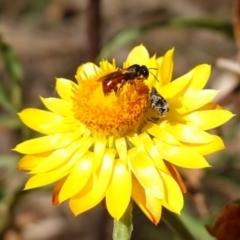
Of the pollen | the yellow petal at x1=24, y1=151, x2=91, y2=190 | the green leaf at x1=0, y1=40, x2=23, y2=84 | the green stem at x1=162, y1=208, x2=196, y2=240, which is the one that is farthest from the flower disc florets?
the green leaf at x1=0, y1=40, x2=23, y2=84

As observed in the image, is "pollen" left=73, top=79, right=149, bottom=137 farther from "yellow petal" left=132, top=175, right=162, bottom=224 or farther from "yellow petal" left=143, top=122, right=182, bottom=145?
"yellow petal" left=132, top=175, right=162, bottom=224

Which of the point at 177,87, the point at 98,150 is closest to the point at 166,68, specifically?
the point at 177,87

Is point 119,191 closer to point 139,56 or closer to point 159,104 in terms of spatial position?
point 159,104

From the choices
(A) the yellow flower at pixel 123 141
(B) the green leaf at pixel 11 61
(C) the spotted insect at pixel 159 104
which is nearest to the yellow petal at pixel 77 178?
(A) the yellow flower at pixel 123 141

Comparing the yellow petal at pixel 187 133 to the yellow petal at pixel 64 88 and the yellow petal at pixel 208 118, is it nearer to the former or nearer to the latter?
the yellow petal at pixel 208 118

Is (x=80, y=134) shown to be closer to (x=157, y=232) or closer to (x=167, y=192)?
(x=167, y=192)
